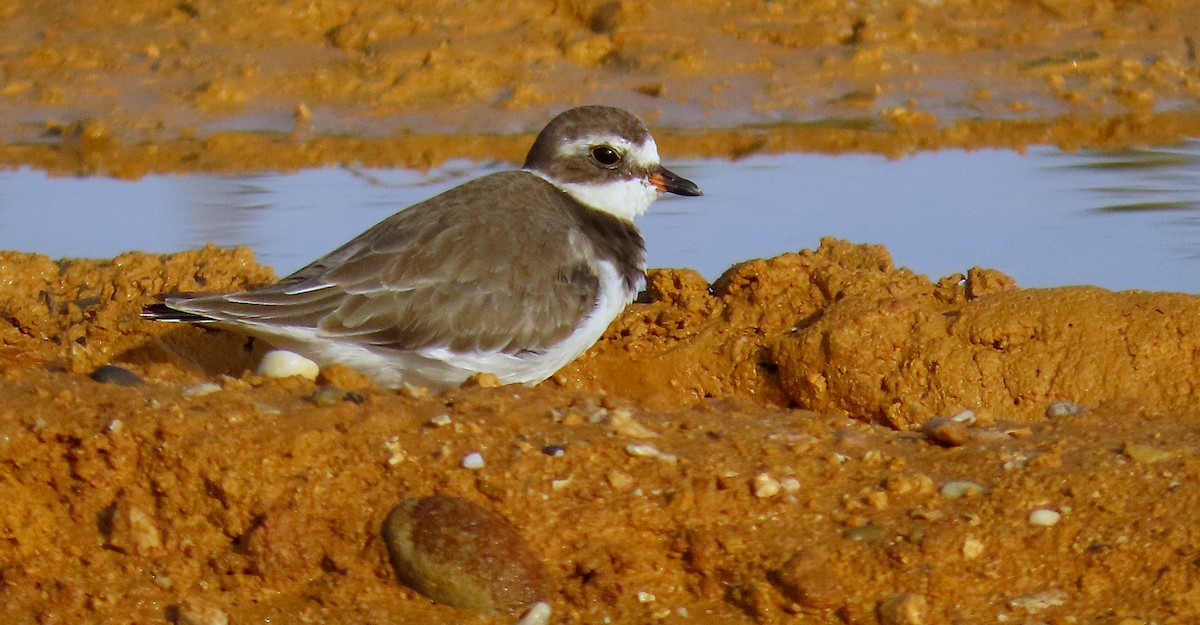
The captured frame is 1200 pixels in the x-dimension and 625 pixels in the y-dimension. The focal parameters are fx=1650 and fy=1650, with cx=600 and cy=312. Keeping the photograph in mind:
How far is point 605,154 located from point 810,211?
265 centimetres

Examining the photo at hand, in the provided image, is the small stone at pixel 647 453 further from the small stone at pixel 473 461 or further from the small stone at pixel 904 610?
the small stone at pixel 904 610

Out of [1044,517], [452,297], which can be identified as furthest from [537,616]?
[452,297]

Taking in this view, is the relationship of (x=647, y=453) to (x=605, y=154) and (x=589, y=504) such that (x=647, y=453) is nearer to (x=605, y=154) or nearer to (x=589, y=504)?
(x=589, y=504)

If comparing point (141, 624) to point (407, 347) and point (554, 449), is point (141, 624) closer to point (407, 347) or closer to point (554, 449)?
point (554, 449)

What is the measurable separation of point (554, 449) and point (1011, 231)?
16.0 feet

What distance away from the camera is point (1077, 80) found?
11.7 metres

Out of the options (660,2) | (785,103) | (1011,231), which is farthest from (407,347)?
(660,2)

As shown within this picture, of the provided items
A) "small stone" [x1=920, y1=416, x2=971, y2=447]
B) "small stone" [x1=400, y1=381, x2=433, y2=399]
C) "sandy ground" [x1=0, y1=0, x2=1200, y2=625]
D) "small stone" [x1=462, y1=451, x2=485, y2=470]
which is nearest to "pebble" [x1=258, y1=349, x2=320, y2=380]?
"sandy ground" [x1=0, y1=0, x2=1200, y2=625]

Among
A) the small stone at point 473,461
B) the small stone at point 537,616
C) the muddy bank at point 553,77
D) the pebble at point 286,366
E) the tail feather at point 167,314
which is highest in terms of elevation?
the muddy bank at point 553,77

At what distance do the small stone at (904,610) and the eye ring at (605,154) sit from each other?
302 centimetres

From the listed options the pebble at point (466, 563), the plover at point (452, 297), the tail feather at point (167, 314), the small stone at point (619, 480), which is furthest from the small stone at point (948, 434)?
the tail feather at point (167, 314)

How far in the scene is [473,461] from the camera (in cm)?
434

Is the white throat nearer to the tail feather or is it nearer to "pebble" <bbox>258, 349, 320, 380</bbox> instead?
"pebble" <bbox>258, 349, 320, 380</bbox>

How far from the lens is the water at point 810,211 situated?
825 centimetres
